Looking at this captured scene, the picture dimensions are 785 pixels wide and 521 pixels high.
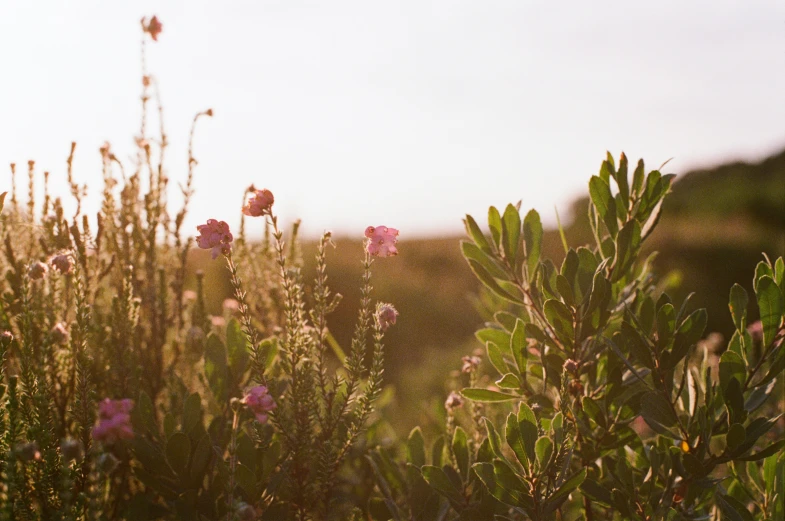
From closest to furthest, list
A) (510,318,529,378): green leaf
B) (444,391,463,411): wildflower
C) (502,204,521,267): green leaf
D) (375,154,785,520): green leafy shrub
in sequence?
1. (375,154,785,520): green leafy shrub
2. (510,318,529,378): green leaf
3. (502,204,521,267): green leaf
4. (444,391,463,411): wildflower

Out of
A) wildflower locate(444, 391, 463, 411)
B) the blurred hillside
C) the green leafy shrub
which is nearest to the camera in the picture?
the green leafy shrub

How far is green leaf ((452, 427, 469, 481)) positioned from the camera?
1.37 metres

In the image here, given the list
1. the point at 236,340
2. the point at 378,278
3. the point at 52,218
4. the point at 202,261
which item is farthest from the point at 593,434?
the point at 202,261

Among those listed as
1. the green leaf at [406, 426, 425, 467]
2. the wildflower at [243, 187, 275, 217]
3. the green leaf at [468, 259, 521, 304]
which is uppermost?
the wildflower at [243, 187, 275, 217]

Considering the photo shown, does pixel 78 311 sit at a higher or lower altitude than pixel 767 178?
lower

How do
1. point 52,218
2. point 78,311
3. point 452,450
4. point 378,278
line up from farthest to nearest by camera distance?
point 378,278 → point 52,218 → point 452,450 → point 78,311

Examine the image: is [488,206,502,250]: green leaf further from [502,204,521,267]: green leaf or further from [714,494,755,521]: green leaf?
[714,494,755,521]: green leaf

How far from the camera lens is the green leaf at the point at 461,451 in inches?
53.9

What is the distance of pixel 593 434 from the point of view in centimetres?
134

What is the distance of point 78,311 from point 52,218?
65 centimetres

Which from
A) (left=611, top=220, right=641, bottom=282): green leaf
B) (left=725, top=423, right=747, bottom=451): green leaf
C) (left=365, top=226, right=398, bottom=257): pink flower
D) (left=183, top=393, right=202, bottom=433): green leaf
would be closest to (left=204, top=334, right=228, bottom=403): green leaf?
(left=183, top=393, right=202, bottom=433): green leaf

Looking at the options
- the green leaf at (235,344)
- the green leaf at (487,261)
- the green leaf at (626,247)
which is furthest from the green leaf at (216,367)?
the green leaf at (626,247)

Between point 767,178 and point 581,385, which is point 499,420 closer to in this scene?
point 581,385

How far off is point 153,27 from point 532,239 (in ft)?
3.99
